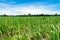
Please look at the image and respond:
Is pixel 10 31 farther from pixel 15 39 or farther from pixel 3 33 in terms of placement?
pixel 15 39

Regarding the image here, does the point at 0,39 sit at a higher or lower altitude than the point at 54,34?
lower

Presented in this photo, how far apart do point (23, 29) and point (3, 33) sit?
1.11 metres

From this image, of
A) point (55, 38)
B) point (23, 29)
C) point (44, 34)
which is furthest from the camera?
point (23, 29)

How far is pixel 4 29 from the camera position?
9461mm

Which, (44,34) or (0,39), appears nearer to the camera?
(0,39)

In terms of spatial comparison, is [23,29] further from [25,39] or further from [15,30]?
[25,39]

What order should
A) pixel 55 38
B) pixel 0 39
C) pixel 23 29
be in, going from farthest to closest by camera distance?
1. pixel 23 29
2. pixel 0 39
3. pixel 55 38

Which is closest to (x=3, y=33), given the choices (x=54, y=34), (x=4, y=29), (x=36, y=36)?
(x=4, y=29)

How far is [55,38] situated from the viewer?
5.41 metres

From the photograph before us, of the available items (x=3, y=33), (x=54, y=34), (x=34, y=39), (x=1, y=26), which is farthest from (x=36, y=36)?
(x=1, y=26)

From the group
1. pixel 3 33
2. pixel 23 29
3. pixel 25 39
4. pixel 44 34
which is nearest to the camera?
pixel 25 39

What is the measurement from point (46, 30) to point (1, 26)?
A: 2153 mm

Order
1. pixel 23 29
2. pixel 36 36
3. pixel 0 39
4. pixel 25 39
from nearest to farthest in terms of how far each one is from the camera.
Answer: pixel 25 39 → pixel 36 36 → pixel 0 39 → pixel 23 29

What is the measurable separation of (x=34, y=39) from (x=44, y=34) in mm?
1300
